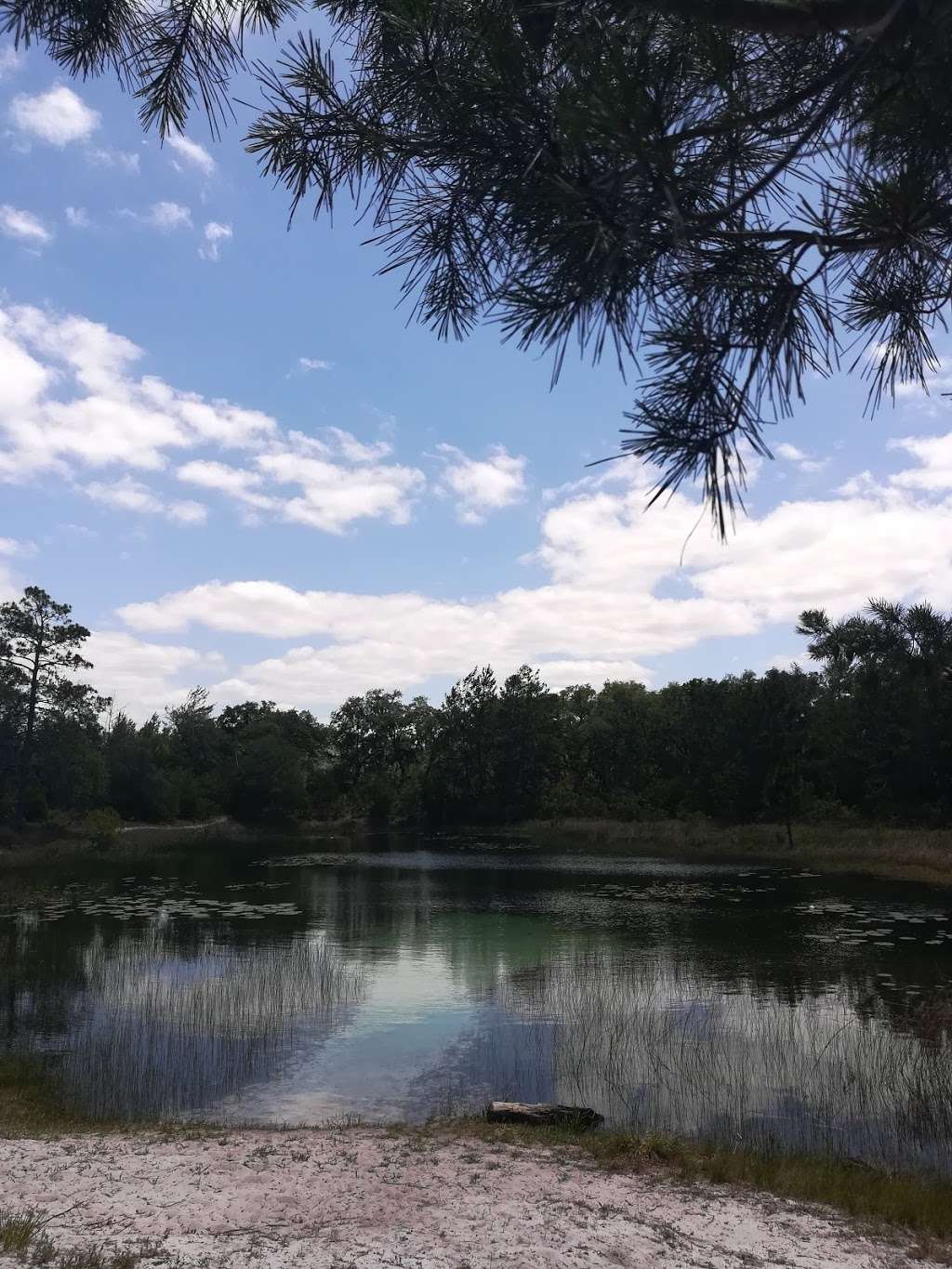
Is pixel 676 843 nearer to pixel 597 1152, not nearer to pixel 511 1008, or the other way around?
pixel 511 1008

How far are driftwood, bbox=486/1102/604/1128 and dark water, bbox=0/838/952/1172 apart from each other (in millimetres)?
342

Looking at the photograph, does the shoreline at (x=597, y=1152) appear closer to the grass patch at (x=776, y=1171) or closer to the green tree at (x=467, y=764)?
the grass patch at (x=776, y=1171)

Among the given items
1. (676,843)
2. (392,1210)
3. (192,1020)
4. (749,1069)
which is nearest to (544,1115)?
(392,1210)

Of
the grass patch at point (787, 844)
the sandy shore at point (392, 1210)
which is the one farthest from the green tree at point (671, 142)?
the grass patch at point (787, 844)

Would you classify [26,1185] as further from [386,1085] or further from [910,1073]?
[910,1073]

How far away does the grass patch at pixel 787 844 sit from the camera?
31.1 m

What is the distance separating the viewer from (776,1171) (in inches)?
283

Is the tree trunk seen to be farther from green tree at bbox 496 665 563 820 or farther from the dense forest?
green tree at bbox 496 665 563 820

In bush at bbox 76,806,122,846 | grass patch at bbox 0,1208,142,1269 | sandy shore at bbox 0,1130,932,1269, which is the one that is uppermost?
bush at bbox 76,806,122,846

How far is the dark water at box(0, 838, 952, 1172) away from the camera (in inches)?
367

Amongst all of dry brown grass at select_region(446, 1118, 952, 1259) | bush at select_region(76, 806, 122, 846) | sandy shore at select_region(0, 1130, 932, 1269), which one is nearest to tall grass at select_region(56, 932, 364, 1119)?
sandy shore at select_region(0, 1130, 932, 1269)

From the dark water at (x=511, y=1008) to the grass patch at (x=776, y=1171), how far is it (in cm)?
68

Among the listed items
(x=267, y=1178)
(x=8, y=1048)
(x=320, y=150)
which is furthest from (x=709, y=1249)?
(x=8, y=1048)

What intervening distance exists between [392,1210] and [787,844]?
1466 inches
